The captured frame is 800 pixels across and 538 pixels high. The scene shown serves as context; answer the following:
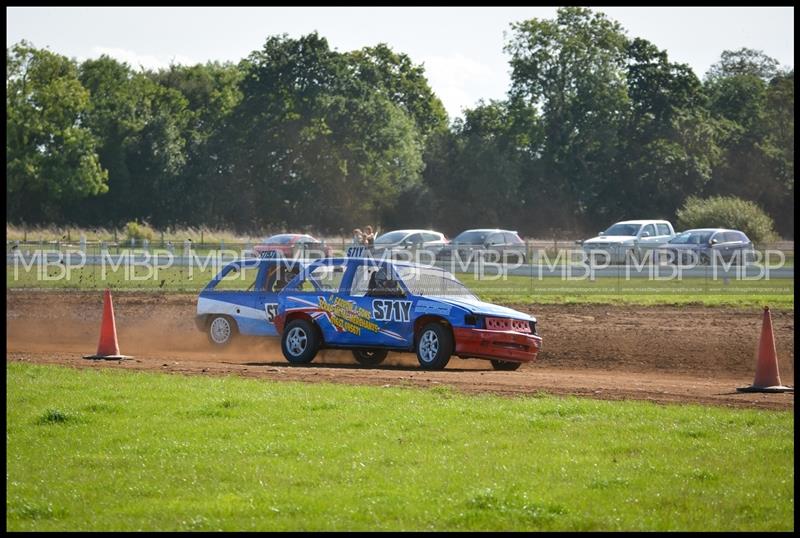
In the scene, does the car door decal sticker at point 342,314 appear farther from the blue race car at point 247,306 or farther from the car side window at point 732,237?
the car side window at point 732,237

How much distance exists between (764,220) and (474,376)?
40.9 metres

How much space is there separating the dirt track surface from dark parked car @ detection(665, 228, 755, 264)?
9.10 metres

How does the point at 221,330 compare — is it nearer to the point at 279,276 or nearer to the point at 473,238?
the point at 279,276

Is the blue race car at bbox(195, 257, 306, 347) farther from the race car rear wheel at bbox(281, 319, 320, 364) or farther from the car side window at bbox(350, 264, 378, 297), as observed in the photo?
the car side window at bbox(350, 264, 378, 297)

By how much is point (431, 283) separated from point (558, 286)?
1505cm

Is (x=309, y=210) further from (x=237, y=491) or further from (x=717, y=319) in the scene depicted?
(x=237, y=491)

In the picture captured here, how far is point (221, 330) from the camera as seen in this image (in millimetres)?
19297

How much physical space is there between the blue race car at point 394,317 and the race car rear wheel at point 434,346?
0.01m

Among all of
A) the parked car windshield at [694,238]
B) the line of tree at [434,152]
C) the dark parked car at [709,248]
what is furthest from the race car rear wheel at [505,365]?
the line of tree at [434,152]

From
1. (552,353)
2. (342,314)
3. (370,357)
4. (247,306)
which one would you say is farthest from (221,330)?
(552,353)

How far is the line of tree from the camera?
70250 mm

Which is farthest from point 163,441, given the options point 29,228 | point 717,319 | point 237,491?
point 29,228

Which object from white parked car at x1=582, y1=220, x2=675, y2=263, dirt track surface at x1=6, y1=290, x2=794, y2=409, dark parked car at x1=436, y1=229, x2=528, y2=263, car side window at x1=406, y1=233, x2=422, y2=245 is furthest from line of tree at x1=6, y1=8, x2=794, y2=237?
dirt track surface at x1=6, y1=290, x2=794, y2=409

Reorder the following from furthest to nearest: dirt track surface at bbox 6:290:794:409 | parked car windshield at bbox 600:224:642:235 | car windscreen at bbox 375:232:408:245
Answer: parked car windshield at bbox 600:224:642:235, car windscreen at bbox 375:232:408:245, dirt track surface at bbox 6:290:794:409
